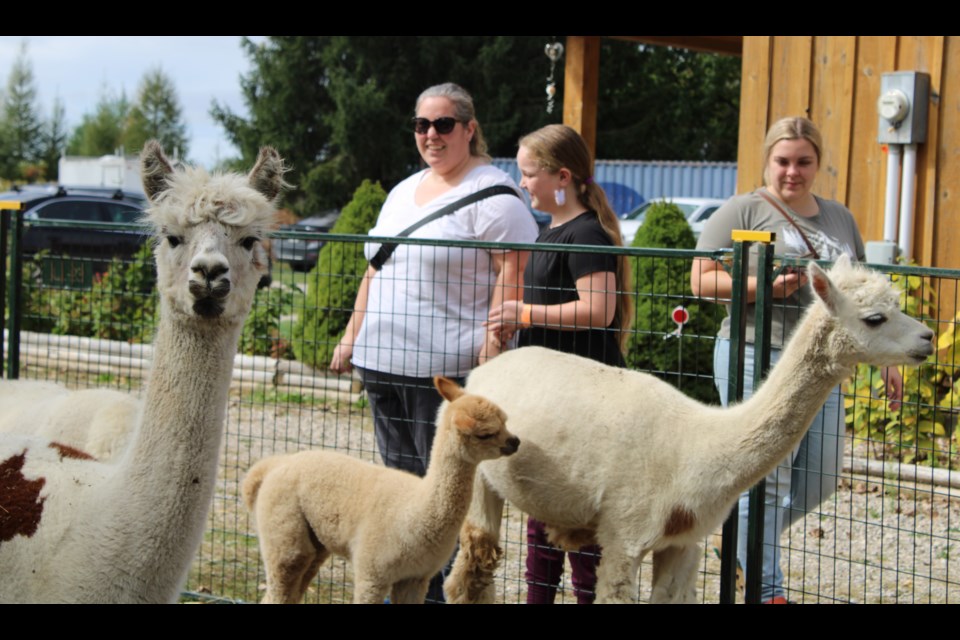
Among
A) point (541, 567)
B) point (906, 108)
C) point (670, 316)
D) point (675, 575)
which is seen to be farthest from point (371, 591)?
point (906, 108)

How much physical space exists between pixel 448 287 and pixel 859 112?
17.2ft

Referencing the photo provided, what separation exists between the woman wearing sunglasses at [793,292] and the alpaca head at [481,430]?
108cm

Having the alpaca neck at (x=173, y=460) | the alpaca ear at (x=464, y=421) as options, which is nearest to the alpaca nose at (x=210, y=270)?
the alpaca neck at (x=173, y=460)

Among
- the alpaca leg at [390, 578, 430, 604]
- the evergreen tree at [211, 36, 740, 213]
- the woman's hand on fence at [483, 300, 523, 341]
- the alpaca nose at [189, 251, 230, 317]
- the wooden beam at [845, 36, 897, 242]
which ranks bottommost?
the alpaca leg at [390, 578, 430, 604]

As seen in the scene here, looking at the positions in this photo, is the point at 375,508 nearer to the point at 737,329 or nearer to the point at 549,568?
the point at 549,568

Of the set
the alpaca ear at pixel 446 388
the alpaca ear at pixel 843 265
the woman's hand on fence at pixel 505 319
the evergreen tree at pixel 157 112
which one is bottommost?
the alpaca ear at pixel 446 388

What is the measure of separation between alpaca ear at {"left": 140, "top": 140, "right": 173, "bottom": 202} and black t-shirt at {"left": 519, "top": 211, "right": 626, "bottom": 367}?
1.67m

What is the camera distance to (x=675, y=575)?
389 centimetres

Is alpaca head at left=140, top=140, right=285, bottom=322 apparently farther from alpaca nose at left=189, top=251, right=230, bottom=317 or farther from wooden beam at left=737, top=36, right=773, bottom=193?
wooden beam at left=737, top=36, right=773, bottom=193

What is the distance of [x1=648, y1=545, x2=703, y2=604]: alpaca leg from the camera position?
12.7 ft

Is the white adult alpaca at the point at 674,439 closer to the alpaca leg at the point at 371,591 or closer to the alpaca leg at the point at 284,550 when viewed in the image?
the alpaca leg at the point at 371,591

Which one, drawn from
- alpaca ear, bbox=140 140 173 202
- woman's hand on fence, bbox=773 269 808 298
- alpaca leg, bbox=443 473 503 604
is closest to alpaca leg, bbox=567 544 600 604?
alpaca leg, bbox=443 473 503 604

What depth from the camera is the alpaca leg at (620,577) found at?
3715 mm
